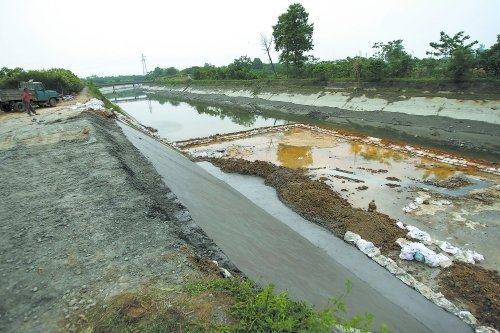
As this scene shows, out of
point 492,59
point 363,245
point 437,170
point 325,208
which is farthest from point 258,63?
point 363,245

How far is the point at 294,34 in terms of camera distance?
43656mm

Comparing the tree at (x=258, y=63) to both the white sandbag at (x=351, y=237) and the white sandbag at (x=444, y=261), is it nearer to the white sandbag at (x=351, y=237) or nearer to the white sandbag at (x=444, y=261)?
the white sandbag at (x=351, y=237)

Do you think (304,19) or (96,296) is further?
(304,19)

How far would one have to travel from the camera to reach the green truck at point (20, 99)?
2278 cm

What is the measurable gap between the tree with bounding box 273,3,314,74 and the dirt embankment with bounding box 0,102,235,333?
123 feet

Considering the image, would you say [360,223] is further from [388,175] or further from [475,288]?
[388,175]

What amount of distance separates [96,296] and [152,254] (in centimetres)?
138

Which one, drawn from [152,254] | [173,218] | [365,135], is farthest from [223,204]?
[365,135]

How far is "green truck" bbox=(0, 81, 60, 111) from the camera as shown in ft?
74.7

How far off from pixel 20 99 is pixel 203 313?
1023 inches

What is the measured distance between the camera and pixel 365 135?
73.3ft

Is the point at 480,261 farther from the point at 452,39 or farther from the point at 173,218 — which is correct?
the point at 452,39

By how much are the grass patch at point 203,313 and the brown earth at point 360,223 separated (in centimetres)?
396

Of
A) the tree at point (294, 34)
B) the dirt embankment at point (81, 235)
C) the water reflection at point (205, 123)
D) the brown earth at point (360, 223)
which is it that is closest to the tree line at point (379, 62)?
the tree at point (294, 34)
